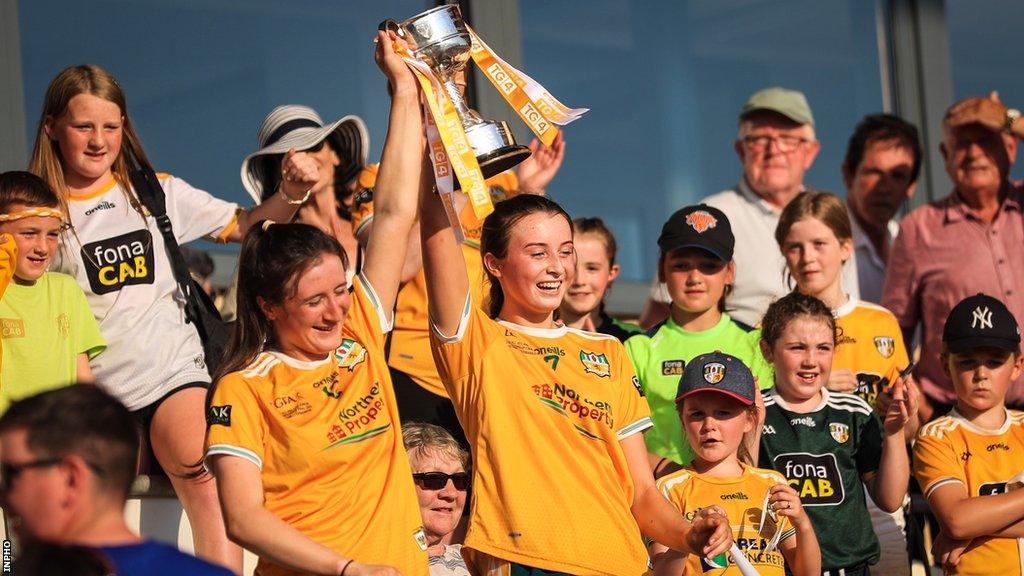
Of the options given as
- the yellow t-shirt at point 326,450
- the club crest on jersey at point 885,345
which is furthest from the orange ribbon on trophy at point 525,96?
the club crest on jersey at point 885,345

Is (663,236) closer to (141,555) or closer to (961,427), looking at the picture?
(961,427)

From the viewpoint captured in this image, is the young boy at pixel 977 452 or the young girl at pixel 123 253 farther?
the young boy at pixel 977 452

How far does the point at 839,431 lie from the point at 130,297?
2349 mm

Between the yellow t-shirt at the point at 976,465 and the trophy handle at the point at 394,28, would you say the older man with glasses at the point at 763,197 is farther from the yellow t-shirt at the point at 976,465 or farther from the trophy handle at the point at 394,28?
the trophy handle at the point at 394,28

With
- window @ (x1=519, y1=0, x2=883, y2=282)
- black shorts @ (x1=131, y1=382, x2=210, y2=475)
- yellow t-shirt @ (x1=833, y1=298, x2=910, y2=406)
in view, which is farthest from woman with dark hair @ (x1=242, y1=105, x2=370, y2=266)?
window @ (x1=519, y1=0, x2=883, y2=282)

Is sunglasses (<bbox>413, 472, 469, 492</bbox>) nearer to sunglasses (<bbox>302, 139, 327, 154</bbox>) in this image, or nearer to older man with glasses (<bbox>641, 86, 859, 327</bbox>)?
sunglasses (<bbox>302, 139, 327, 154</bbox>)

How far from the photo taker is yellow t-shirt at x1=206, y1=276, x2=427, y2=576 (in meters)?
3.38

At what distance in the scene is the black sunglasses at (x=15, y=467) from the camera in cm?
236

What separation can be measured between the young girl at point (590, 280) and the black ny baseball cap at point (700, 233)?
1.17 ft

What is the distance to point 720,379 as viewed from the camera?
4.40m

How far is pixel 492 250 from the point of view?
400 centimetres

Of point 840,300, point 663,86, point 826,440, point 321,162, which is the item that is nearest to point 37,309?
point 321,162

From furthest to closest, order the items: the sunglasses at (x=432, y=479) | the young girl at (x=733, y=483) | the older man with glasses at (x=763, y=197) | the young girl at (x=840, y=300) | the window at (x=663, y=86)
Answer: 1. the window at (x=663, y=86)
2. the older man with glasses at (x=763, y=197)
3. the young girl at (x=840, y=300)
4. the sunglasses at (x=432, y=479)
5. the young girl at (x=733, y=483)

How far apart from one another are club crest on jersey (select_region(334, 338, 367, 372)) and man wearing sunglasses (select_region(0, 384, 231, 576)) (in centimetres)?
121
